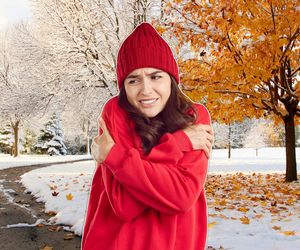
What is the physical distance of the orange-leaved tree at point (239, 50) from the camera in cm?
793

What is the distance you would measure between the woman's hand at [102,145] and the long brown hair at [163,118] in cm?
13

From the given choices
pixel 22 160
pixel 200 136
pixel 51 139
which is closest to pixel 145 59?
pixel 200 136

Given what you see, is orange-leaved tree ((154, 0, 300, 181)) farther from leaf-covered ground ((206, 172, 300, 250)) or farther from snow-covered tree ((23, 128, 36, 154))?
snow-covered tree ((23, 128, 36, 154))

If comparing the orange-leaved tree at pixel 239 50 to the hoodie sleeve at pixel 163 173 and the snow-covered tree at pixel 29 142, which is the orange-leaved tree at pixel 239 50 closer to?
the hoodie sleeve at pixel 163 173

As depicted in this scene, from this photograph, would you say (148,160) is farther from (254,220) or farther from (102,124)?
(254,220)

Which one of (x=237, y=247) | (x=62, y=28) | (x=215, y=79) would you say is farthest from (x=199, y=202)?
(x=62, y=28)

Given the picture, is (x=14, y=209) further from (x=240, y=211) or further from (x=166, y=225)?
(x=166, y=225)

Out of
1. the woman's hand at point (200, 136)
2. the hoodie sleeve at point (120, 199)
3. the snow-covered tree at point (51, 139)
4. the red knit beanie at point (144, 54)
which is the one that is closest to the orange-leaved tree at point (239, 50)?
the red knit beanie at point (144, 54)

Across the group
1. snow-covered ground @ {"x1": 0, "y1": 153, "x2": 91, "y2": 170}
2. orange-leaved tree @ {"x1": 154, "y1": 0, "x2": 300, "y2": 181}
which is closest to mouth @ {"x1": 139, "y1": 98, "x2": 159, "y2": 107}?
orange-leaved tree @ {"x1": 154, "y1": 0, "x2": 300, "y2": 181}

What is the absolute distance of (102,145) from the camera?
1427 millimetres

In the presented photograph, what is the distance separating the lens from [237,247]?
423 centimetres

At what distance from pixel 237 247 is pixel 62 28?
366 inches

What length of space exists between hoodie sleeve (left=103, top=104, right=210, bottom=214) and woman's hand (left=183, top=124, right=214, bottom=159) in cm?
4

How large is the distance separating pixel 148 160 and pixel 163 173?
0.09 meters
